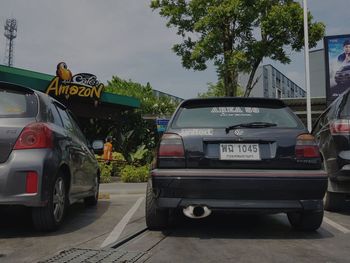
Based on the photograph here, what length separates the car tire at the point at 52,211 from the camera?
5030 mm

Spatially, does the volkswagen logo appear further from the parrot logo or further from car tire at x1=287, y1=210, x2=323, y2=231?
the parrot logo

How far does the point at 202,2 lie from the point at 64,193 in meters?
16.5

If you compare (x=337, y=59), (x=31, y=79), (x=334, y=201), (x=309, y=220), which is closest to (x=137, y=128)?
(x=31, y=79)

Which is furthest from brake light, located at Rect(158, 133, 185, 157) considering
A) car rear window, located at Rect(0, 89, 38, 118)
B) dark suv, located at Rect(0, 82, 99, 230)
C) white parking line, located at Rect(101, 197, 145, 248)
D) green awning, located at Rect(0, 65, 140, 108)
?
green awning, located at Rect(0, 65, 140, 108)

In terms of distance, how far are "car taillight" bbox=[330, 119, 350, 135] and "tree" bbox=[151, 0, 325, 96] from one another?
535 inches

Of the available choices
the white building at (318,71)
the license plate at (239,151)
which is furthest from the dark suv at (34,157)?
the white building at (318,71)

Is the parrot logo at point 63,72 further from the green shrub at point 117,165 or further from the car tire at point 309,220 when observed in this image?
the car tire at point 309,220

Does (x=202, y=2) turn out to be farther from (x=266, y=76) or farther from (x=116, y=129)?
(x=266, y=76)

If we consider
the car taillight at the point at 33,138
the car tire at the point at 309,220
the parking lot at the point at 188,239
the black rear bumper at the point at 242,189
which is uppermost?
the car taillight at the point at 33,138

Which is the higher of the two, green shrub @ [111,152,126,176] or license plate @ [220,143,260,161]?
license plate @ [220,143,260,161]

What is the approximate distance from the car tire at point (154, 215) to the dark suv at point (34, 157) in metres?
0.97

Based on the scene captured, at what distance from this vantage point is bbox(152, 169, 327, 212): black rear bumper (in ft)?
15.6

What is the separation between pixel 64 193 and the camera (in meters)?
5.61

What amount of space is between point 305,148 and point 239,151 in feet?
2.19
